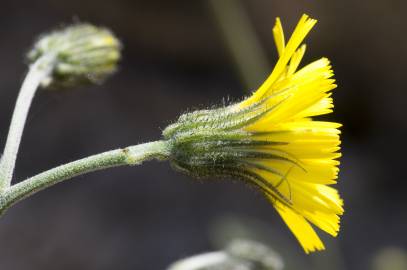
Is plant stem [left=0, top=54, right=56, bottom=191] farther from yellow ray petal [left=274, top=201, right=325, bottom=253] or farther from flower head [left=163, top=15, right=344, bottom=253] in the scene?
yellow ray petal [left=274, top=201, right=325, bottom=253]

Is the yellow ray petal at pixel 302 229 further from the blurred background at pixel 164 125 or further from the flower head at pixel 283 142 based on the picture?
A: the blurred background at pixel 164 125

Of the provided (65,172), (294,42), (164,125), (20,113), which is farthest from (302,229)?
(164,125)

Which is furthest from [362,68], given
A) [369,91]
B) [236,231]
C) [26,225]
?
[26,225]

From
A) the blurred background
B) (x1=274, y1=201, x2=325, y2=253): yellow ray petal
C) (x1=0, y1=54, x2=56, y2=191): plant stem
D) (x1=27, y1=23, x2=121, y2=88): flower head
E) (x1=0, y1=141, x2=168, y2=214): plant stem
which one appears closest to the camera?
(x1=0, y1=141, x2=168, y2=214): plant stem

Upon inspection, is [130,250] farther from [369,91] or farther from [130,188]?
[369,91]

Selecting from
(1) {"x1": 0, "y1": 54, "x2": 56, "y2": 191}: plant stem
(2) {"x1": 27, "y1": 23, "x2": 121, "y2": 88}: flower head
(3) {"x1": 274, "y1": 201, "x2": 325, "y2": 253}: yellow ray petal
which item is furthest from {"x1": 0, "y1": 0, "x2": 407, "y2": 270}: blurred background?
(3) {"x1": 274, "y1": 201, "x2": 325, "y2": 253}: yellow ray petal

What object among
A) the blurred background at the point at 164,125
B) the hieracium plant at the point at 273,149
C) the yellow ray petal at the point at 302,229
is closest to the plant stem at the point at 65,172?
the hieracium plant at the point at 273,149
